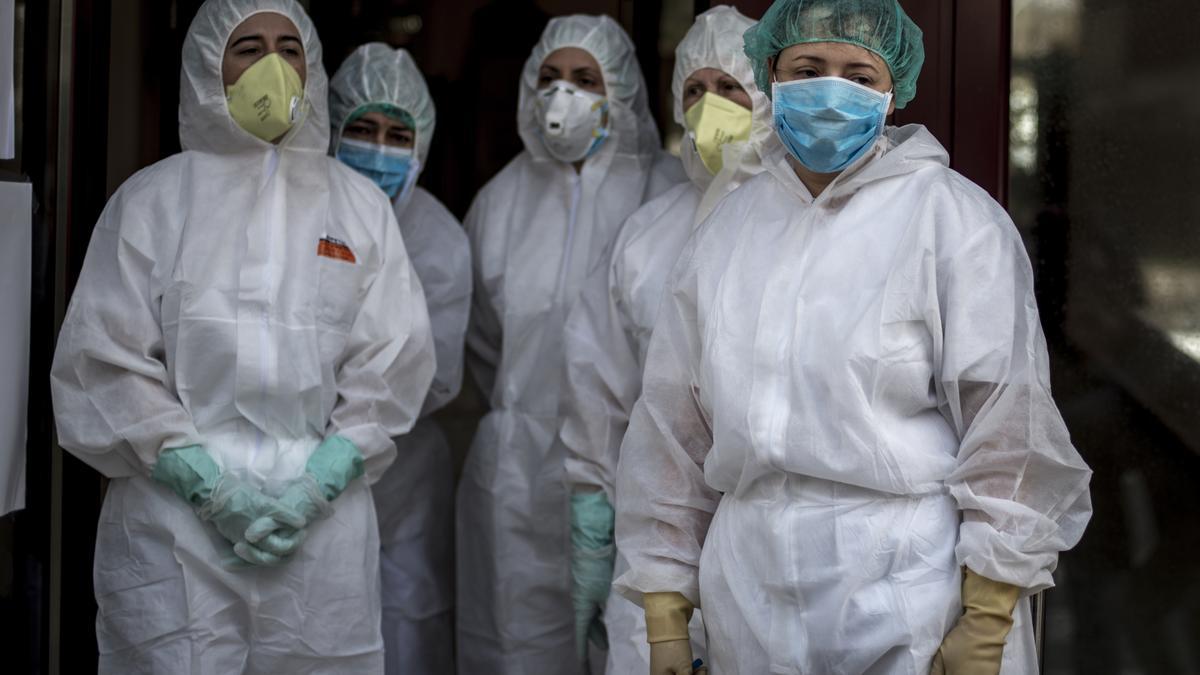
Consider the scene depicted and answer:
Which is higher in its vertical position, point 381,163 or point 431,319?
point 381,163

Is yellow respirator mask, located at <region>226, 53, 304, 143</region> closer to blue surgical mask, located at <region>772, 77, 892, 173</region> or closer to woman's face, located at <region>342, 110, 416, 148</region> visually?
woman's face, located at <region>342, 110, 416, 148</region>

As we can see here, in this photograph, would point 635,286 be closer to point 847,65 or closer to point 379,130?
point 379,130

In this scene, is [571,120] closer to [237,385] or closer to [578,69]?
[578,69]

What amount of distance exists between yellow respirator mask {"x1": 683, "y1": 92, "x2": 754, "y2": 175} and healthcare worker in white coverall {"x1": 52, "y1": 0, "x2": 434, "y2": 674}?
720 mm

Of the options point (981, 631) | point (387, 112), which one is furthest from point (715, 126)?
point (981, 631)

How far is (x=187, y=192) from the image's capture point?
9.48 ft

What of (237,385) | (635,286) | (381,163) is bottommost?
(237,385)

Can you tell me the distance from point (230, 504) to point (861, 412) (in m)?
1.26

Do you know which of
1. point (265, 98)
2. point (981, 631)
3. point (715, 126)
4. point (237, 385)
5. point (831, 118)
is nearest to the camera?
point (981, 631)

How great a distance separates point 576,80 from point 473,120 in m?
0.82

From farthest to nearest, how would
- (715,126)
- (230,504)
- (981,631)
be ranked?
(715,126) → (230,504) → (981,631)

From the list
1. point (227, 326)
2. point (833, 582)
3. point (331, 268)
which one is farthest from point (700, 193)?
point (833, 582)

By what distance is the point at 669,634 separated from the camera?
222cm

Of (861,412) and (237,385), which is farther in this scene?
(237,385)
